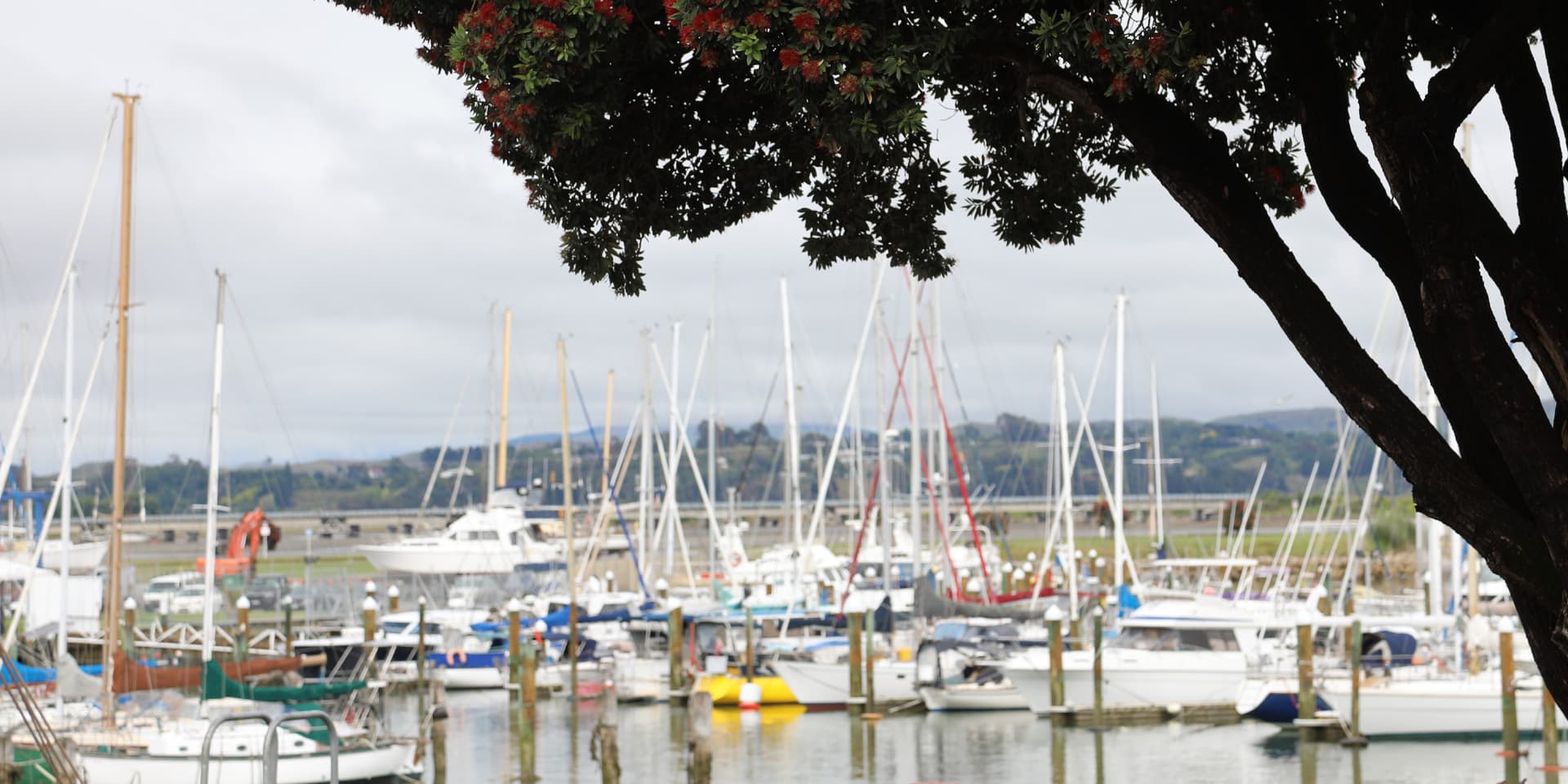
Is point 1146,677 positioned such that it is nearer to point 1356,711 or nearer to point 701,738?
point 1356,711

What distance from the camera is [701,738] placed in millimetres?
25000

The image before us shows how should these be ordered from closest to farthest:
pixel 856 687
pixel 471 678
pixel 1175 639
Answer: pixel 1175 639 → pixel 856 687 → pixel 471 678

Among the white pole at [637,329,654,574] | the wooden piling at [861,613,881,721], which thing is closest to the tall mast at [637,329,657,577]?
the white pole at [637,329,654,574]

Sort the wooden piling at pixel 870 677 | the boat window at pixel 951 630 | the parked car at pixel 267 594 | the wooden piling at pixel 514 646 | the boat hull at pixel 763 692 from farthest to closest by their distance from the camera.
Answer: the parked car at pixel 267 594 < the boat window at pixel 951 630 < the boat hull at pixel 763 692 < the wooden piling at pixel 514 646 < the wooden piling at pixel 870 677

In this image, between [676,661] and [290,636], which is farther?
[290,636]

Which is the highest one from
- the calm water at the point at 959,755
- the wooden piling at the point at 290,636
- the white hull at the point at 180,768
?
the wooden piling at the point at 290,636

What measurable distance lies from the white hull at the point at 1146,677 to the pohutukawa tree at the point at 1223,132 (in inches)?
1041

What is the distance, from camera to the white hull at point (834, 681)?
37188 mm

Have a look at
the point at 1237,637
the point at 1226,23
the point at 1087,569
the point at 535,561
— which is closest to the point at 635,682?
the point at 1237,637

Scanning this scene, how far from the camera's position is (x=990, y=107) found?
10.3 meters

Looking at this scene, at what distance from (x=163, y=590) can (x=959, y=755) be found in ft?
119

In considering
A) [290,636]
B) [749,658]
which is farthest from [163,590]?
[749,658]

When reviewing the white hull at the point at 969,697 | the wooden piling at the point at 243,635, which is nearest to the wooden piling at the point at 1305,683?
the white hull at the point at 969,697

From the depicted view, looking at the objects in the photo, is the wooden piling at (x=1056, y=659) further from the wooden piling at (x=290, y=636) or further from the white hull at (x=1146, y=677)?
the wooden piling at (x=290, y=636)
